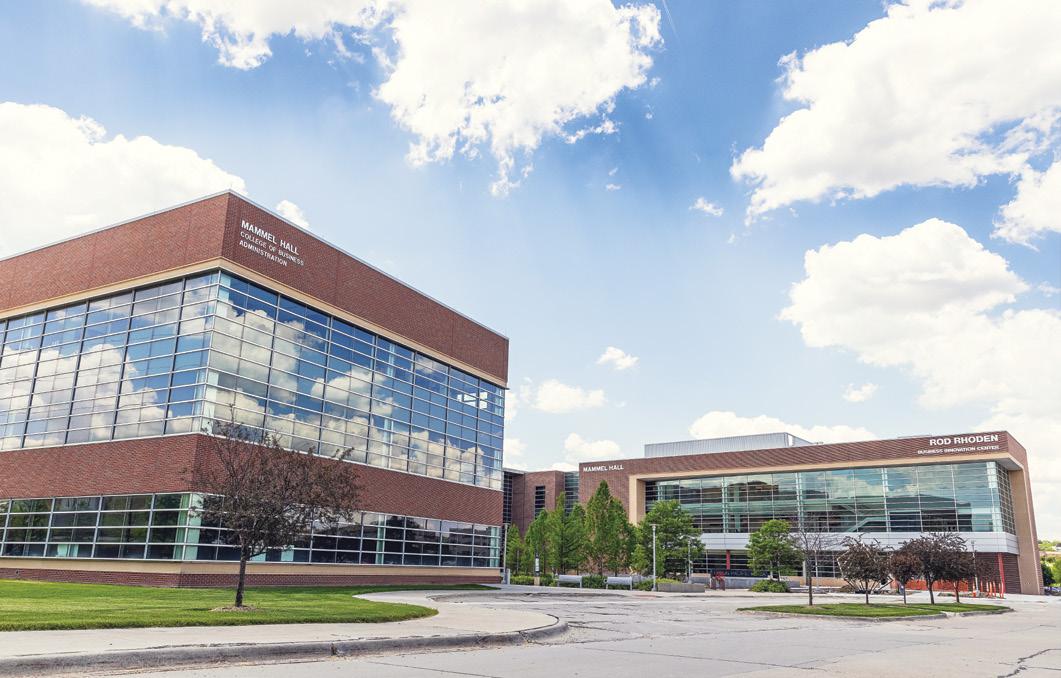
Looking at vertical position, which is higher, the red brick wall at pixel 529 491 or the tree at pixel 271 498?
the red brick wall at pixel 529 491

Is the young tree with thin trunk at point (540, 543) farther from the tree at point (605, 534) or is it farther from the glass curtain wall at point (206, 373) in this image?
the glass curtain wall at point (206, 373)

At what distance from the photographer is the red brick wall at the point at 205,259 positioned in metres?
33.2

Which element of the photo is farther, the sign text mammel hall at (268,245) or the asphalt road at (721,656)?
the sign text mammel hall at (268,245)

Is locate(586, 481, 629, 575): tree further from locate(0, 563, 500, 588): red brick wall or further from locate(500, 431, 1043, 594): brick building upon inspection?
locate(0, 563, 500, 588): red brick wall

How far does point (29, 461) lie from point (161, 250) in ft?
36.7

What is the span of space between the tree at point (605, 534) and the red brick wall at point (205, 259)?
103 feet

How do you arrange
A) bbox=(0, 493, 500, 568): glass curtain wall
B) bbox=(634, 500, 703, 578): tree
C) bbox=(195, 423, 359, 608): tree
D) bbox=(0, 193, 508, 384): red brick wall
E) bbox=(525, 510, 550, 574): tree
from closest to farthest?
bbox=(195, 423, 359, 608): tree, bbox=(0, 493, 500, 568): glass curtain wall, bbox=(0, 193, 508, 384): red brick wall, bbox=(634, 500, 703, 578): tree, bbox=(525, 510, 550, 574): tree

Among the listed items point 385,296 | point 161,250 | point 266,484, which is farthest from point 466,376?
point 266,484

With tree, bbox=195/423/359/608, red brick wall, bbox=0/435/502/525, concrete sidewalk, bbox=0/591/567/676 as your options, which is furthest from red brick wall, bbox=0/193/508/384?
concrete sidewalk, bbox=0/591/567/676

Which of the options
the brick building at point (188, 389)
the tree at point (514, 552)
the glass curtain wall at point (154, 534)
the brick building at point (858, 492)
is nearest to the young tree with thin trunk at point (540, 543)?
the tree at point (514, 552)

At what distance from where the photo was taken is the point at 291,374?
1400 inches

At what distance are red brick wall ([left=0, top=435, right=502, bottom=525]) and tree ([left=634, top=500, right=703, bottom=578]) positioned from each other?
3173 cm

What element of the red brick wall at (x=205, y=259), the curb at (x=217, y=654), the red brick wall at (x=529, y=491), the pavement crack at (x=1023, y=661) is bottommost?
the pavement crack at (x=1023, y=661)

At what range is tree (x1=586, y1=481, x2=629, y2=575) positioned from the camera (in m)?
69.7
